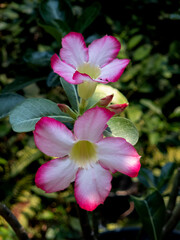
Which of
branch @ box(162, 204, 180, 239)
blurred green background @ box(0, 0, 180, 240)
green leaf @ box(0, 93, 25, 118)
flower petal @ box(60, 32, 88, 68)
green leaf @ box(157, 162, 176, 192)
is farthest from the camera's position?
blurred green background @ box(0, 0, 180, 240)

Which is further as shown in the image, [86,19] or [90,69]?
[86,19]

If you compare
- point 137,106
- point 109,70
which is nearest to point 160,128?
point 137,106

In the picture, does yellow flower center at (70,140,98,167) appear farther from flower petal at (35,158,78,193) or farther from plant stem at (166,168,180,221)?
plant stem at (166,168,180,221)

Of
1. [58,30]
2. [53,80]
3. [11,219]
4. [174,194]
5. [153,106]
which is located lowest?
[153,106]

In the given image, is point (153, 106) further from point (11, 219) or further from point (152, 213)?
point (11, 219)

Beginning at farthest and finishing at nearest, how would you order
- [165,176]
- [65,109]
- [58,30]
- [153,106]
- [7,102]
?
[153,106] < [165,176] < [58,30] < [7,102] < [65,109]

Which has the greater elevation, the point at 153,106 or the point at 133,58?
the point at 133,58

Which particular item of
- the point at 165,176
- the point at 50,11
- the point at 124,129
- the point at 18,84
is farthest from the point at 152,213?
the point at 50,11

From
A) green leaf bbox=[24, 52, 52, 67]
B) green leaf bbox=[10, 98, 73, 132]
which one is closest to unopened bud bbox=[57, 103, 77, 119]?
green leaf bbox=[10, 98, 73, 132]

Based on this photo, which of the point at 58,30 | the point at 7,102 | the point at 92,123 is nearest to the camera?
the point at 92,123
